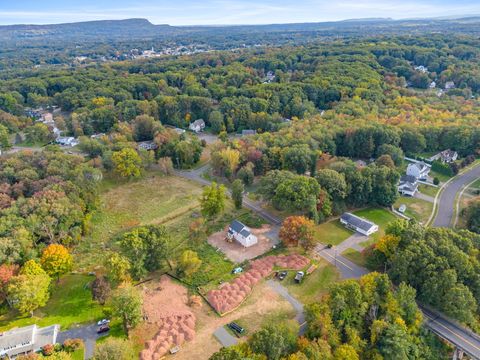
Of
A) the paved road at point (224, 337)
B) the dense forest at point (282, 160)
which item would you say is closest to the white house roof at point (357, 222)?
the dense forest at point (282, 160)

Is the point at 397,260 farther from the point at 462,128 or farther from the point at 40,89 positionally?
the point at 40,89

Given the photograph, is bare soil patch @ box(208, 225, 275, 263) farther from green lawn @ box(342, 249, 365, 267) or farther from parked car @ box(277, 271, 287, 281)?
green lawn @ box(342, 249, 365, 267)

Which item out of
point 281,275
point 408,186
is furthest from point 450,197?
point 281,275

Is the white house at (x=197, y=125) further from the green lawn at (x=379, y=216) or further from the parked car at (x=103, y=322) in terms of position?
the parked car at (x=103, y=322)

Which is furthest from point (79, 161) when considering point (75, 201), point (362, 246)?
point (362, 246)

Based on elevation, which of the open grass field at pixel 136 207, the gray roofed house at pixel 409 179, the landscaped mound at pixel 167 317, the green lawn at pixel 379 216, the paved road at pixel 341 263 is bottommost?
the green lawn at pixel 379 216

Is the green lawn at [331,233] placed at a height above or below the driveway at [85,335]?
below
